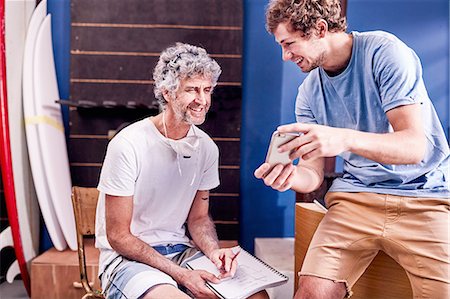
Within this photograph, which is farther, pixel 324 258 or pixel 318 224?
pixel 318 224

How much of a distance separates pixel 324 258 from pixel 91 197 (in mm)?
870

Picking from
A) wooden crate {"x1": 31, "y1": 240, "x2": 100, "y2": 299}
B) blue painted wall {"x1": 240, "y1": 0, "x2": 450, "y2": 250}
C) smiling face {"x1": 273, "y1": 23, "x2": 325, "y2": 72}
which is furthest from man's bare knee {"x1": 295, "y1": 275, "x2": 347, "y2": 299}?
blue painted wall {"x1": 240, "y1": 0, "x2": 450, "y2": 250}

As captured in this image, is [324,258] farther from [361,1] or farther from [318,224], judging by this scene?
[361,1]

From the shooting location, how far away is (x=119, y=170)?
133 cm

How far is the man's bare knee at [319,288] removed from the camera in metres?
1.26

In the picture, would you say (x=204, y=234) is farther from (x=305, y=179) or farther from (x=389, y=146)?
(x=389, y=146)

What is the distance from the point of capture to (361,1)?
2.54 m

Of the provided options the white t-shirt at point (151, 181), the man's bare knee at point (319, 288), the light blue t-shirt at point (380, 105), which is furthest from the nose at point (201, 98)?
the man's bare knee at point (319, 288)

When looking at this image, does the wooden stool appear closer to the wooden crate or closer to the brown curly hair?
the brown curly hair

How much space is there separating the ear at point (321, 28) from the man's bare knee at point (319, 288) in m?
0.71

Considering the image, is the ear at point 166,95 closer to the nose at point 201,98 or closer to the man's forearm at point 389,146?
the nose at point 201,98

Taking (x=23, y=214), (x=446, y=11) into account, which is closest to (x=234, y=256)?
(x=23, y=214)

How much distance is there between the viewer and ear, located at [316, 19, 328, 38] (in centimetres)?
132

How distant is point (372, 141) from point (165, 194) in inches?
26.3
